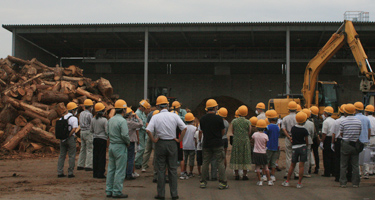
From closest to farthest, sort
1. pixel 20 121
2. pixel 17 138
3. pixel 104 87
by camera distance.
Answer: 1. pixel 17 138
2. pixel 20 121
3. pixel 104 87

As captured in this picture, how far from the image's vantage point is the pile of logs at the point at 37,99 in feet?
45.8

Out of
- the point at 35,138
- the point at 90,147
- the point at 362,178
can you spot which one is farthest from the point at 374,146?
the point at 35,138

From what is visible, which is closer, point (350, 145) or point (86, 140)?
point (350, 145)

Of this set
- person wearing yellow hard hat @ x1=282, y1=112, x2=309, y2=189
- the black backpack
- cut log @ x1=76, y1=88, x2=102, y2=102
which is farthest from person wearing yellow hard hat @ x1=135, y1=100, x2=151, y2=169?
cut log @ x1=76, y1=88, x2=102, y2=102

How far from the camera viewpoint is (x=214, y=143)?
8109 mm

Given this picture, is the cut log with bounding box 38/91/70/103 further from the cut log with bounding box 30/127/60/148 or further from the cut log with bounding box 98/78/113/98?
the cut log with bounding box 98/78/113/98

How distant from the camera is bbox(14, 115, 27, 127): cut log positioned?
14547mm

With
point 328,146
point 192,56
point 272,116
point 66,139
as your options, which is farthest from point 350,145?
point 192,56

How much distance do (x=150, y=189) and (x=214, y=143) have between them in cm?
172

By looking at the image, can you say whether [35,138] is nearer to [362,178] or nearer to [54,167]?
[54,167]

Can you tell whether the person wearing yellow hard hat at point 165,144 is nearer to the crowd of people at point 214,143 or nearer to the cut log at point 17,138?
the crowd of people at point 214,143

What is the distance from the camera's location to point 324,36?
3159 centimetres

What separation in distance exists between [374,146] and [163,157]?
19.8ft

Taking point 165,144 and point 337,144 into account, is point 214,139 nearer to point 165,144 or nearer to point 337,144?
point 165,144
